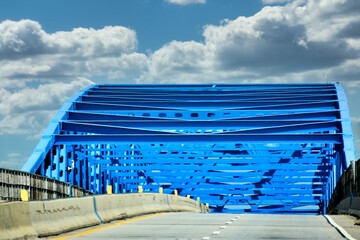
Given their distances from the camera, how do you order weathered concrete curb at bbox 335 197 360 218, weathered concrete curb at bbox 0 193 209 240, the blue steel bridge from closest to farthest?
weathered concrete curb at bbox 0 193 209 240 < weathered concrete curb at bbox 335 197 360 218 < the blue steel bridge

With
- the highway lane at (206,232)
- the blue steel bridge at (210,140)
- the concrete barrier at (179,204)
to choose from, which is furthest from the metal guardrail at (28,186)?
the highway lane at (206,232)

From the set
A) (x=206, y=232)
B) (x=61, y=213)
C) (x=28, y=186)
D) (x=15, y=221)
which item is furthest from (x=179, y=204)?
(x=15, y=221)

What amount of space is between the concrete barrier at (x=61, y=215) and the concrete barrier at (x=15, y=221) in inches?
12.5

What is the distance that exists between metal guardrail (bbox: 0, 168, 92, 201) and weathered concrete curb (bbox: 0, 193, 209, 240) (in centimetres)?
329

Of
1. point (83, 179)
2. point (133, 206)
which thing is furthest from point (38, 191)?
point (83, 179)

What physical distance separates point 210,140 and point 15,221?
30707 mm

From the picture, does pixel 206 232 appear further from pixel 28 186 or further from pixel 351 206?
pixel 28 186

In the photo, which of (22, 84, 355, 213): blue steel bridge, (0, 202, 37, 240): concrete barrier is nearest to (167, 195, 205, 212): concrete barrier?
(22, 84, 355, 213): blue steel bridge

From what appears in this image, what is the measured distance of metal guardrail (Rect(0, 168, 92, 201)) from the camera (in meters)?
27.9

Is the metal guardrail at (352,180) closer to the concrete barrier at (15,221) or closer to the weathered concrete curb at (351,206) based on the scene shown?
the weathered concrete curb at (351,206)

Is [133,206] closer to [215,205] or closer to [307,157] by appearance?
[307,157]

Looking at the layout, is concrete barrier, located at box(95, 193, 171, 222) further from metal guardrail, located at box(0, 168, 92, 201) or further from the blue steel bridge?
Answer: the blue steel bridge

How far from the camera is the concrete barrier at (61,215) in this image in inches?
619

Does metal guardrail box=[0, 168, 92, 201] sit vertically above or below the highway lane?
above
